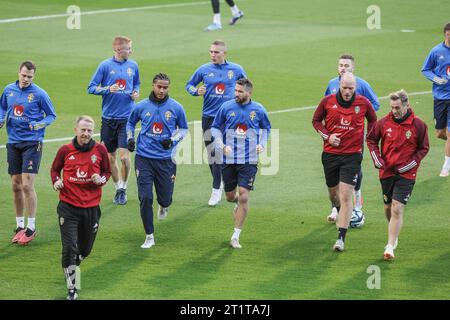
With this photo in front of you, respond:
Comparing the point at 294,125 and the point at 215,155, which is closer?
the point at 215,155

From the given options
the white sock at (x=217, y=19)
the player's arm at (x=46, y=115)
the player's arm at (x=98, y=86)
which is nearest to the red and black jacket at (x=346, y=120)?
the player's arm at (x=46, y=115)

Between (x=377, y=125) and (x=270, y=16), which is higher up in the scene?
(x=270, y=16)

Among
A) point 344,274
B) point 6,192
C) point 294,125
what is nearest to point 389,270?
point 344,274

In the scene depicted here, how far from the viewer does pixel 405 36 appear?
33.7 meters

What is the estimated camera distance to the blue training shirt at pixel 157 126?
15.0 metres

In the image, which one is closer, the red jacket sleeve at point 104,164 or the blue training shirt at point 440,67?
the red jacket sleeve at point 104,164

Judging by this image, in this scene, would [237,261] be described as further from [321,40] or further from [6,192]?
[321,40]

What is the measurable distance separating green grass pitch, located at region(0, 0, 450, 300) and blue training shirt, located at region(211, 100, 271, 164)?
4.33 ft

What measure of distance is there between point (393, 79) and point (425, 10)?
11.3 m

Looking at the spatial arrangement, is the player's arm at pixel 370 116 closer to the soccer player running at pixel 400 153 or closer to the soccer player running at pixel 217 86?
the soccer player running at pixel 400 153

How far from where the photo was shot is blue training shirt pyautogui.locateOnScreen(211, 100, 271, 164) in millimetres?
15055

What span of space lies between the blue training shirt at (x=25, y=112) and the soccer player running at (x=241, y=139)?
2.62 metres

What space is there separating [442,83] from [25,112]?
26.5 feet
